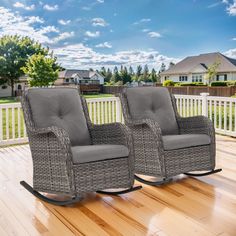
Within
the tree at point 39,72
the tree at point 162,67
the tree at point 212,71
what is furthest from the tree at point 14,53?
the tree at point 212,71

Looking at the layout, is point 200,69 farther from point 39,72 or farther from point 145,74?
point 39,72

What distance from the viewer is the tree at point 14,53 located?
21766 mm

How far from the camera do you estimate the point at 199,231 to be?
76.7 inches

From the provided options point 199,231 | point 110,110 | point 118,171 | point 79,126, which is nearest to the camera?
point 199,231

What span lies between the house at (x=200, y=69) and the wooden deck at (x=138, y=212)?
19821 millimetres

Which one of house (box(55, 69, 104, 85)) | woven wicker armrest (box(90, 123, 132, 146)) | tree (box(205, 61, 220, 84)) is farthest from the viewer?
tree (box(205, 61, 220, 84))

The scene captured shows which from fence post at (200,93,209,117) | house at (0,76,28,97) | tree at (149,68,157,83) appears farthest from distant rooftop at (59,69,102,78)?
fence post at (200,93,209,117)

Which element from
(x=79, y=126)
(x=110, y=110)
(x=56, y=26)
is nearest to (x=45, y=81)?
(x=56, y=26)

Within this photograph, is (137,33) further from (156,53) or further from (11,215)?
(11,215)

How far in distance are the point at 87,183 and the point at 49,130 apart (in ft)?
1.67

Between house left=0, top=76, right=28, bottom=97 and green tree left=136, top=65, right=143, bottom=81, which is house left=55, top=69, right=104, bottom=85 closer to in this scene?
green tree left=136, top=65, right=143, bottom=81

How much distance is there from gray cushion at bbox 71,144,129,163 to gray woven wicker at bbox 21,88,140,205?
1.2 inches

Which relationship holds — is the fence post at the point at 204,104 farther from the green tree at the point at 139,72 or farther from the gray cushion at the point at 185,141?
the green tree at the point at 139,72

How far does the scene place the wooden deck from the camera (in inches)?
78.3
